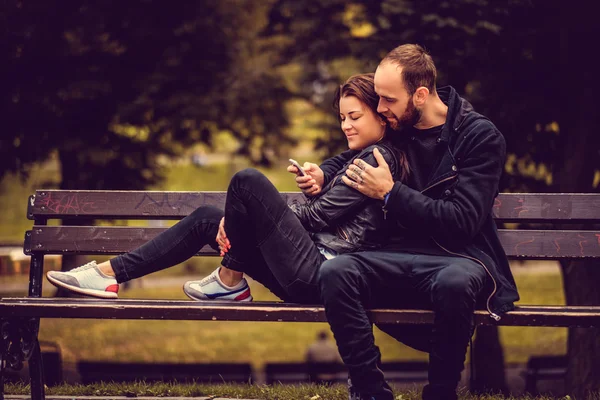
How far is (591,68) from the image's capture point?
271 inches

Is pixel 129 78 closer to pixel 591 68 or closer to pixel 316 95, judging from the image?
pixel 316 95

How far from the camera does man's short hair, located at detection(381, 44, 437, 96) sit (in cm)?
387

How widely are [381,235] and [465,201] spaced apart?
521 mm

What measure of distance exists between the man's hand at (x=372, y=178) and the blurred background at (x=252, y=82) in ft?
11.3

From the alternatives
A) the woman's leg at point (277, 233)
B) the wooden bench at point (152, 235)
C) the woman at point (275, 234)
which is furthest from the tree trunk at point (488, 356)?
the woman's leg at point (277, 233)

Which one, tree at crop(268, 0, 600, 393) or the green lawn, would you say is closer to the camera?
tree at crop(268, 0, 600, 393)

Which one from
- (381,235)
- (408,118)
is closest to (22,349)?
(381,235)

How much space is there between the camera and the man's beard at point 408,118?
392 centimetres

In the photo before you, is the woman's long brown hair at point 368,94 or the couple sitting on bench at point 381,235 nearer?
the couple sitting on bench at point 381,235

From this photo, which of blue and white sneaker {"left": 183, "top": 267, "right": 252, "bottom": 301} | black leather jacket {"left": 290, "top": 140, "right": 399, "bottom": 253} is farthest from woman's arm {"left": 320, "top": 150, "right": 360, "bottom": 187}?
blue and white sneaker {"left": 183, "top": 267, "right": 252, "bottom": 301}

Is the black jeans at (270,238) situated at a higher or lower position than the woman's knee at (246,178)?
lower

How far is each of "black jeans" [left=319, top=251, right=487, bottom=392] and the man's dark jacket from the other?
0.47 feet

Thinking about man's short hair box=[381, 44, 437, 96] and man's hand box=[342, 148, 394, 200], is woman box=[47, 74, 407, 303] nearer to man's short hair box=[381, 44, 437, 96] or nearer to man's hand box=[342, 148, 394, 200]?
man's hand box=[342, 148, 394, 200]

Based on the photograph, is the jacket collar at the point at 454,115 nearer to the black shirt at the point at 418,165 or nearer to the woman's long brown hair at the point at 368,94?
the black shirt at the point at 418,165
